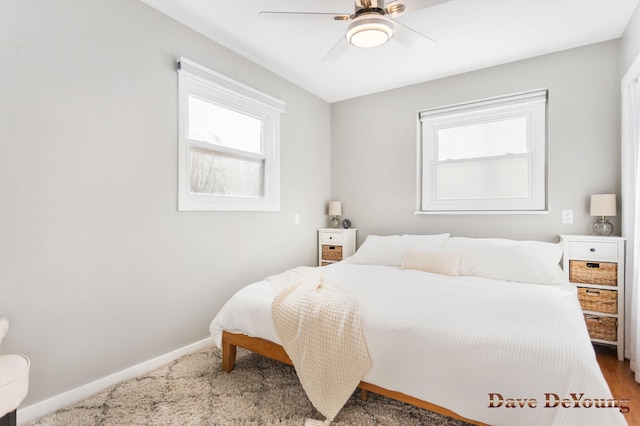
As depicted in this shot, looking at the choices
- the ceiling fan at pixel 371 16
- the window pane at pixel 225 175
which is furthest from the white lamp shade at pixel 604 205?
the window pane at pixel 225 175

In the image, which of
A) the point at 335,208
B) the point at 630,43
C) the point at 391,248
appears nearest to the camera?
the point at 630,43

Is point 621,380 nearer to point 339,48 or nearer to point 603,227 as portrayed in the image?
point 603,227

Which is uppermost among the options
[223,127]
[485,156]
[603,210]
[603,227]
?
[223,127]

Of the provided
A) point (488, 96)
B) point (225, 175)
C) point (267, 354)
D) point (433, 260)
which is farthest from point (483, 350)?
point (488, 96)

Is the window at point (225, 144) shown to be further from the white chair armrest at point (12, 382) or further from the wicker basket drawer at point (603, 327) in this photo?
the wicker basket drawer at point (603, 327)

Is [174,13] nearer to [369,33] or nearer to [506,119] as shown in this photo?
[369,33]

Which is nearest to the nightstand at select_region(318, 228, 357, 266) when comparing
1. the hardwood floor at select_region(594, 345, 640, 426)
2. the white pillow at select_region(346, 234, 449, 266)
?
the white pillow at select_region(346, 234, 449, 266)

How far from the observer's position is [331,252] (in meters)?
3.82

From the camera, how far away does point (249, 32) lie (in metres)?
2.60

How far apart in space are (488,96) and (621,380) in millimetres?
2546

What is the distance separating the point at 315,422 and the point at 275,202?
212 centimetres

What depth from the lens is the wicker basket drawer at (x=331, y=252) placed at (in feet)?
12.4

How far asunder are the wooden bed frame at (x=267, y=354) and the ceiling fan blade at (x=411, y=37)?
2.05m

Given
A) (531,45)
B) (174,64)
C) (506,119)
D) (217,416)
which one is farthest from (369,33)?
(217,416)
